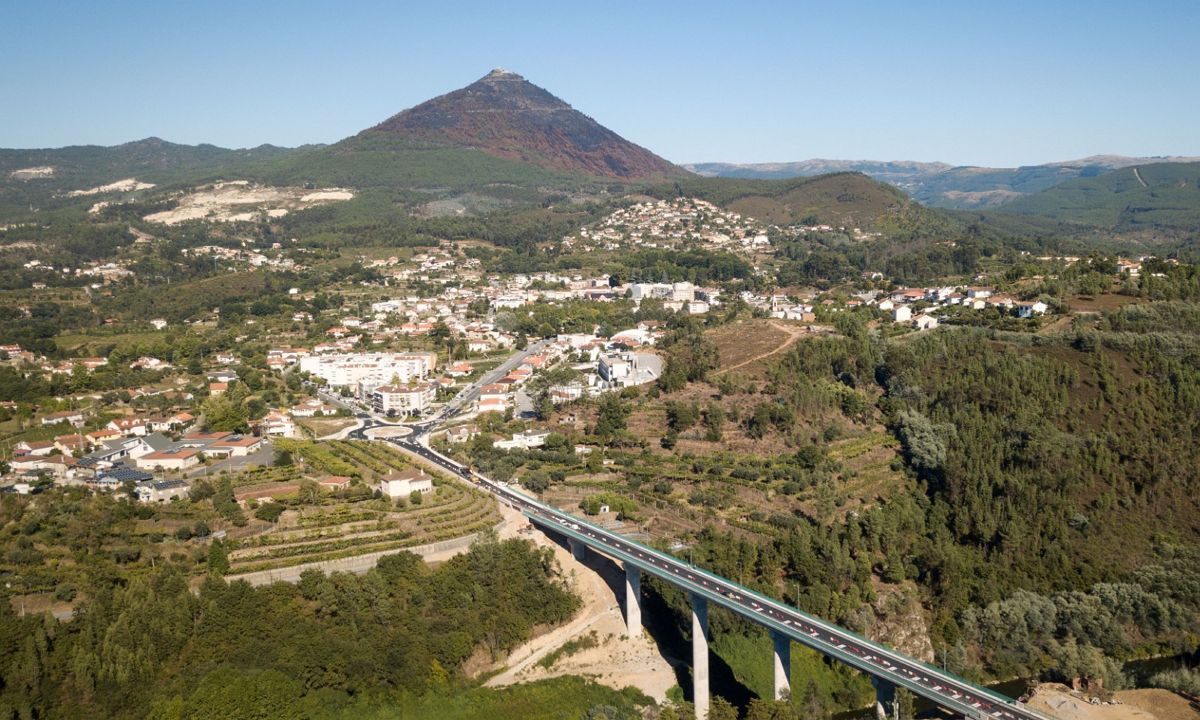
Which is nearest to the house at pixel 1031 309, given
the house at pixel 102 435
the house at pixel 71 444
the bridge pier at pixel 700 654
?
the bridge pier at pixel 700 654

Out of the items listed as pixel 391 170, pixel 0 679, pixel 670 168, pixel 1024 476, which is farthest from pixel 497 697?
pixel 670 168

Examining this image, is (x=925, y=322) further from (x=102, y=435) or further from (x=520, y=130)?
(x=520, y=130)

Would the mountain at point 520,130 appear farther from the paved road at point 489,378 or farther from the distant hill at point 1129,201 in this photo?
the paved road at point 489,378

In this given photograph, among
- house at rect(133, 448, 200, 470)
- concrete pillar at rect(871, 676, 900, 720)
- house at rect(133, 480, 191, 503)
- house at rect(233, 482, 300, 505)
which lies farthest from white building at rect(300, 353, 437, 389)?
concrete pillar at rect(871, 676, 900, 720)

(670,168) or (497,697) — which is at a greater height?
(670,168)

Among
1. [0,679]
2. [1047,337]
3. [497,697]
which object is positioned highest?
[1047,337]

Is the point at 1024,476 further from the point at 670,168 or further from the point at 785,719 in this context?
the point at 670,168
